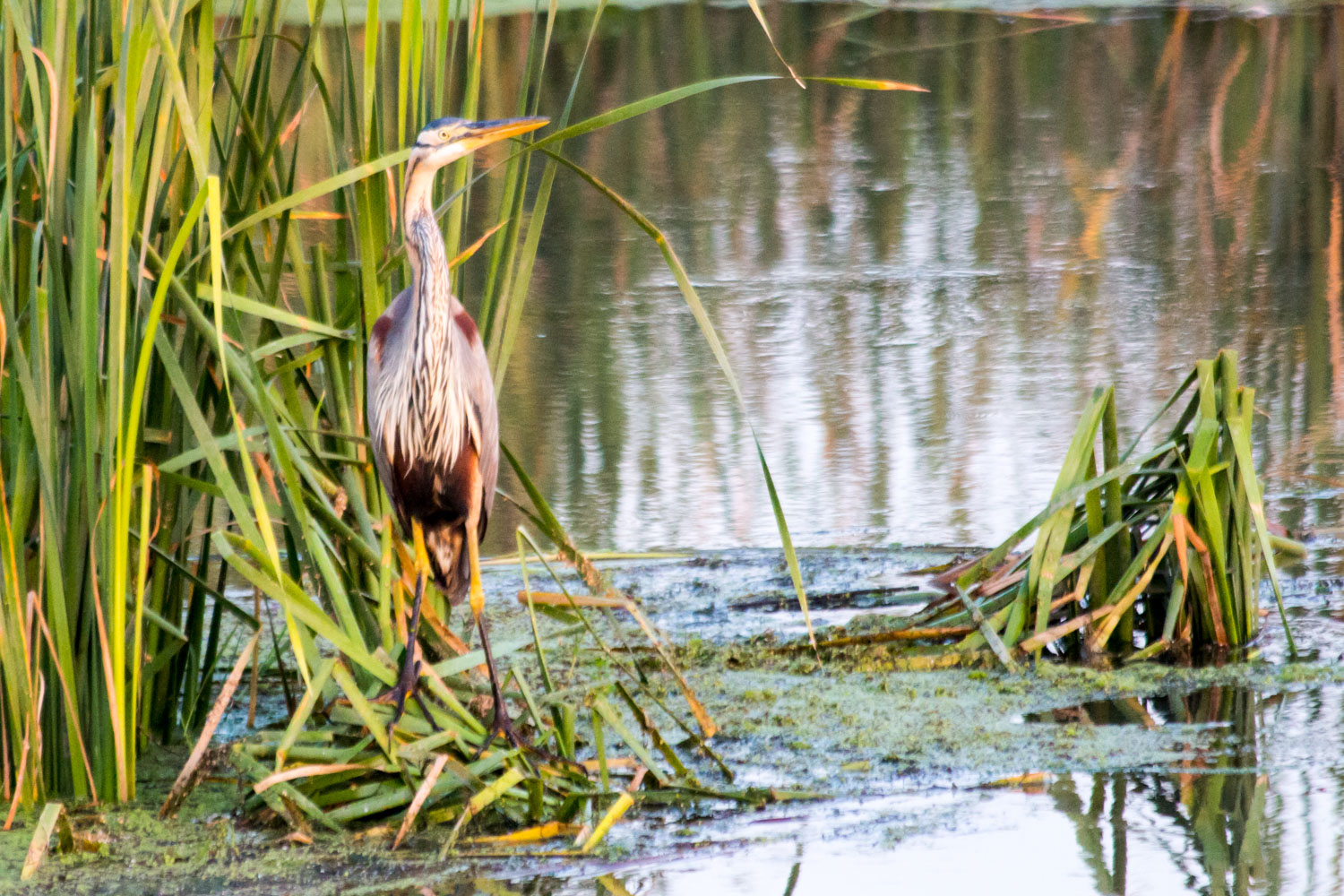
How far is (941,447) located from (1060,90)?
971 cm

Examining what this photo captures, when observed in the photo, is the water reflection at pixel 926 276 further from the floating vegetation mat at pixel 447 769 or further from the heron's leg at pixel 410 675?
the floating vegetation mat at pixel 447 769

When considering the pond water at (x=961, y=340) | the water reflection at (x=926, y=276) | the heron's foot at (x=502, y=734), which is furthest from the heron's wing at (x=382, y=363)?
the water reflection at (x=926, y=276)

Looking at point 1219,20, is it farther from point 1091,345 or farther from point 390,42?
point 1091,345

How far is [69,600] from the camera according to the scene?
3217 mm

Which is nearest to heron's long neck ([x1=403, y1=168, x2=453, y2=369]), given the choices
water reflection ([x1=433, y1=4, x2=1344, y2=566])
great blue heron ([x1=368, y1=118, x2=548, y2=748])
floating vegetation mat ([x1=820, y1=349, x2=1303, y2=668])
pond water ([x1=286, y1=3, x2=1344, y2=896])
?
great blue heron ([x1=368, y1=118, x2=548, y2=748])

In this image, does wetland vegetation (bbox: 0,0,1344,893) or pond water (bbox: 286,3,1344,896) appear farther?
pond water (bbox: 286,3,1344,896)

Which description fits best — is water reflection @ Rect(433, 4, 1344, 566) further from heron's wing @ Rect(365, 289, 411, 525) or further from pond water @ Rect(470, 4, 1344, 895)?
heron's wing @ Rect(365, 289, 411, 525)

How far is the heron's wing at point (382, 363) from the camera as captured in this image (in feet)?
11.9

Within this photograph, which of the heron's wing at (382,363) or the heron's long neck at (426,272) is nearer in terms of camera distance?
the heron's long neck at (426,272)

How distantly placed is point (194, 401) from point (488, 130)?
2.76 ft

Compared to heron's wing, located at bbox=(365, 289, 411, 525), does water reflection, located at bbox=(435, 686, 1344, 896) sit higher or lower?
lower

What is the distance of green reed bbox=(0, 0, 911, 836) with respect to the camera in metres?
3.04

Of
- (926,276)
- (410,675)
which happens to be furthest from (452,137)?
(926,276)

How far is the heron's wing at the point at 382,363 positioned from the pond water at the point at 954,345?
0.96 metres
